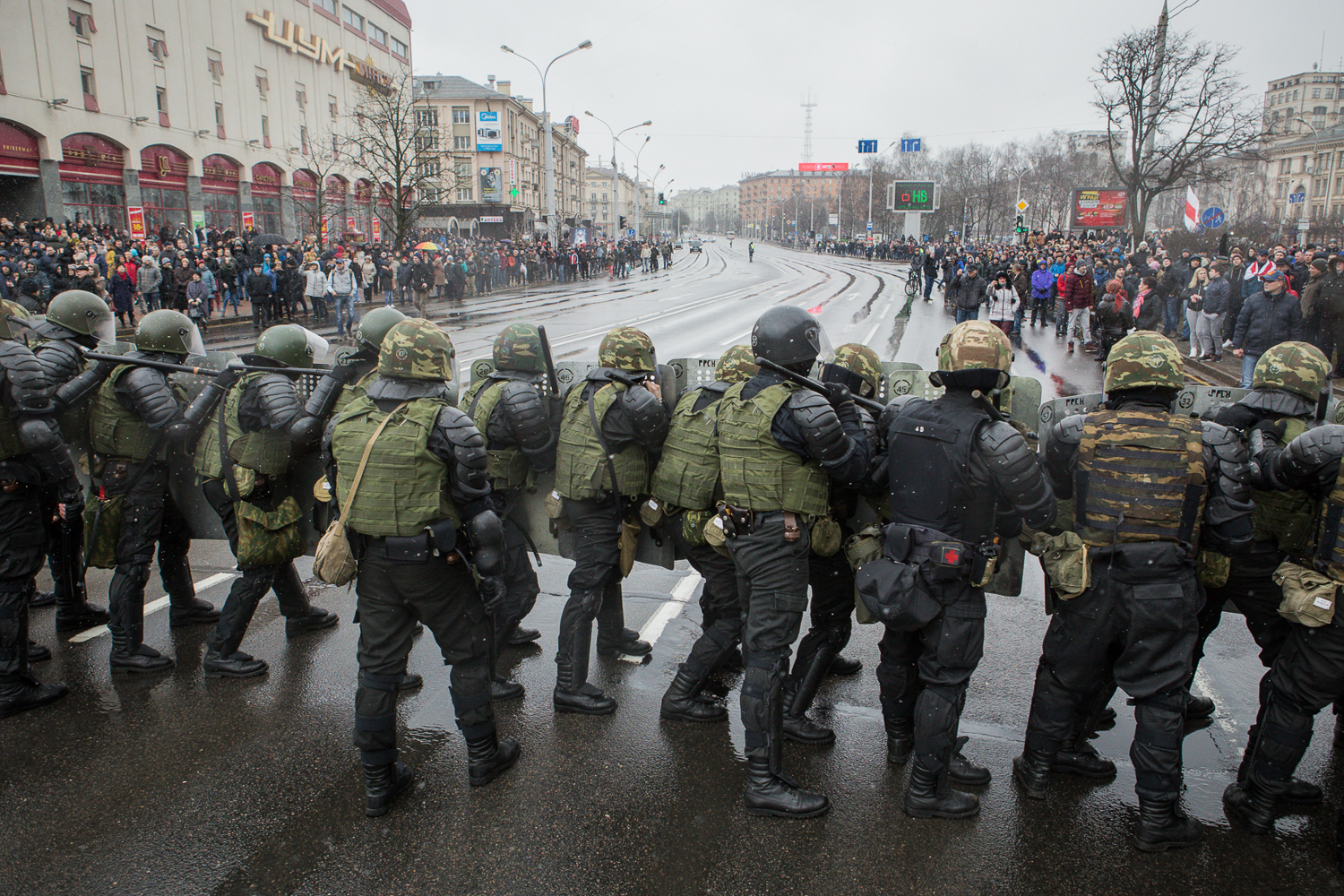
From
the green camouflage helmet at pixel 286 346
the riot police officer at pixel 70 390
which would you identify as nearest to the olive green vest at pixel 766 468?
the green camouflage helmet at pixel 286 346

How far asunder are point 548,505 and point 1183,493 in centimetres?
283

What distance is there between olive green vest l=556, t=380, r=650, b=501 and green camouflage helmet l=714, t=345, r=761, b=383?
1.67 feet

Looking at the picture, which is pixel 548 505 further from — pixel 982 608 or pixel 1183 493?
pixel 1183 493

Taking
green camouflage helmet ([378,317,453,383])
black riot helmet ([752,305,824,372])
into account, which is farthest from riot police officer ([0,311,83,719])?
black riot helmet ([752,305,824,372])

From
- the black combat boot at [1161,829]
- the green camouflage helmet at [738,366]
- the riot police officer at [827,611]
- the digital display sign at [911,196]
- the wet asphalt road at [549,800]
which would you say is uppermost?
the digital display sign at [911,196]

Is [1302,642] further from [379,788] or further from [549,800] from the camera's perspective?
[379,788]

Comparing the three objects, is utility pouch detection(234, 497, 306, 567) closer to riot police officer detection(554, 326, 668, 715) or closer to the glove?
riot police officer detection(554, 326, 668, 715)

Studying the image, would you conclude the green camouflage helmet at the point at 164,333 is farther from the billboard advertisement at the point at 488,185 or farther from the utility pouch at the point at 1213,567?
the billboard advertisement at the point at 488,185

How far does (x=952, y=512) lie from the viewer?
323 cm

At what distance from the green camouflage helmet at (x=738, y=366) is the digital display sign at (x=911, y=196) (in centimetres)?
4860

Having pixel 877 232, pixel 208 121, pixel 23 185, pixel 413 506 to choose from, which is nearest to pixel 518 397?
pixel 413 506

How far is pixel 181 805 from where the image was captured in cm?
348

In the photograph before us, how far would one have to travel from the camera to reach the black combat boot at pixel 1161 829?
3.17m

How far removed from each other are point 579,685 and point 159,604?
3.15 metres
